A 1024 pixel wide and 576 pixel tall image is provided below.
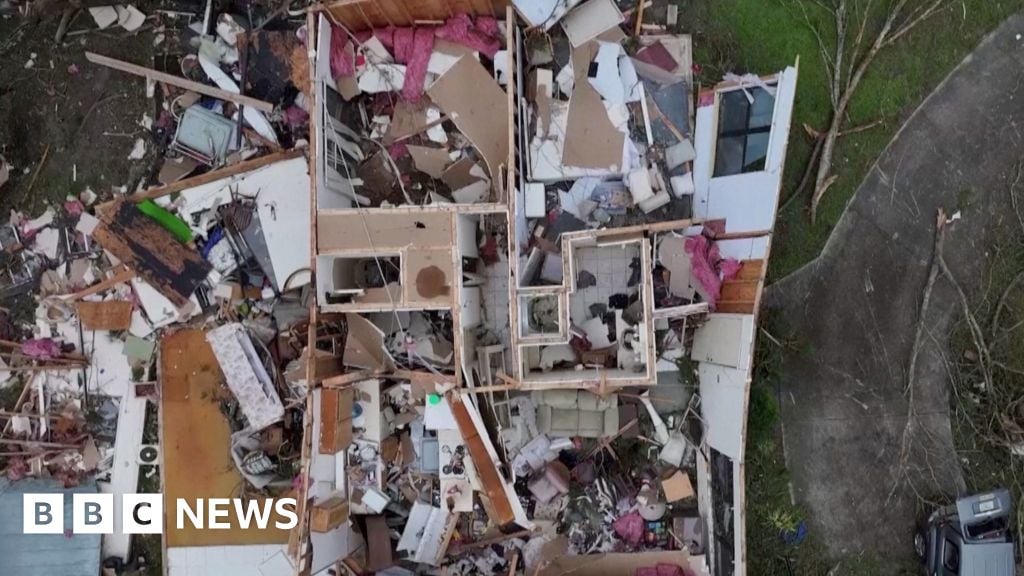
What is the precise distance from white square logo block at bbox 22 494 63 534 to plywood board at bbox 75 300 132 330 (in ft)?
8.26

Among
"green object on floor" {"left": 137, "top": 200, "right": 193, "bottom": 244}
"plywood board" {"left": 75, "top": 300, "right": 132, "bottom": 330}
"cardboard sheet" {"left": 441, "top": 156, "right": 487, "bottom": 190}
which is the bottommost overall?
"plywood board" {"left": 75, "top": 300, "right": 132, "bottom": 330}

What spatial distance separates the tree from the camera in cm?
972

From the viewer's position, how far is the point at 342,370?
9250 mm

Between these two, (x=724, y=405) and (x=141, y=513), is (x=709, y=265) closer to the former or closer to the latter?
(x=724, y=405)

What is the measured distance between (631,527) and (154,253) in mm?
7497

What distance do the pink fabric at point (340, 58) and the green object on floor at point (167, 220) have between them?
3.04m

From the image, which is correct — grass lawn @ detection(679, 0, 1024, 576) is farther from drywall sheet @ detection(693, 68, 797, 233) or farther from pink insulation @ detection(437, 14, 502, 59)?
pink insulation @ detection(437, 14, 502, 59)

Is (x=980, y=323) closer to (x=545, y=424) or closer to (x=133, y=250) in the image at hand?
(x=545, y=424)

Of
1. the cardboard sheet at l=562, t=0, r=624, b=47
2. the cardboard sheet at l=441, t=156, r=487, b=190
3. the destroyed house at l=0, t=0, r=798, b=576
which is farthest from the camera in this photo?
the cardboard sheet at l=441, t=156, r=487, b=190

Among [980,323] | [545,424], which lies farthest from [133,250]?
[980,323]

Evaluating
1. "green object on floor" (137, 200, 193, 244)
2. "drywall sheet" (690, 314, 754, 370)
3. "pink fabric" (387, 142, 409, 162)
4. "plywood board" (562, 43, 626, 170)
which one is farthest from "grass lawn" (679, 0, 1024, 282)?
"green object on floor" (137, 200, 193, 244)

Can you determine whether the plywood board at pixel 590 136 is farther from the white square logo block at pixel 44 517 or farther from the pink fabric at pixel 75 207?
the white square logo block at pixel 44 517

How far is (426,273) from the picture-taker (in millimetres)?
8305

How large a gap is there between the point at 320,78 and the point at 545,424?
202 inches
